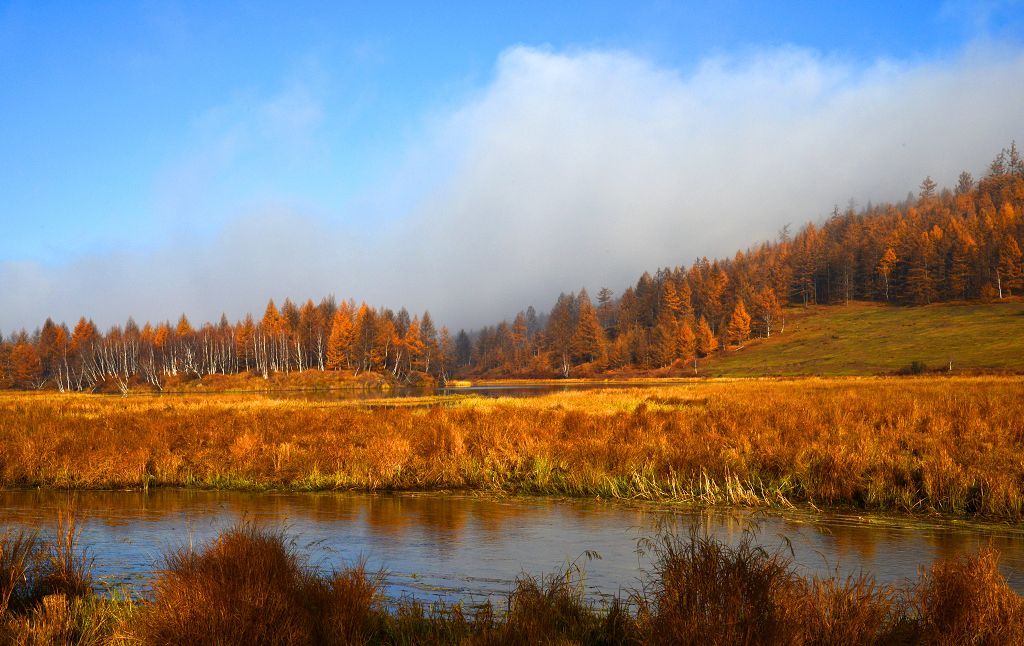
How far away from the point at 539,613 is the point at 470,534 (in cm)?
597

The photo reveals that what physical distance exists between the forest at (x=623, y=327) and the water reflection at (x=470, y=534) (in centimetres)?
10938

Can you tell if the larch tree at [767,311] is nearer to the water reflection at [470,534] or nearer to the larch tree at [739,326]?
the larch tree at [739,326]

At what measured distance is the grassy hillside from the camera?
261 ft

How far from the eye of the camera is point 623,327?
159 metres

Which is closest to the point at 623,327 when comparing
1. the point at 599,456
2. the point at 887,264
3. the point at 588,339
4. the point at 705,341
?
the point at 588,339

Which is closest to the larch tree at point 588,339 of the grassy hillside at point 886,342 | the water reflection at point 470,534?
the grassy hillside at point 886,342

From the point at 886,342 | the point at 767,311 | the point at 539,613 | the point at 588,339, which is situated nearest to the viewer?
the point at 539,613

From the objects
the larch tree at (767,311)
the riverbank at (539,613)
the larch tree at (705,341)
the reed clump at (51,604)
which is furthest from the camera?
the larch tree at (767,311)

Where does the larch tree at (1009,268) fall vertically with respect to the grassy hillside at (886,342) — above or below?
above

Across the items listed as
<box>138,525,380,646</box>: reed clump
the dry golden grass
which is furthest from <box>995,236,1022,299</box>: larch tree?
<box>138,525,380,646</box>: reed clump

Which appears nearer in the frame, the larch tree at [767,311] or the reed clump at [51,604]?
Answer: the reed clump at [51,604]

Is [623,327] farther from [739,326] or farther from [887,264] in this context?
[887,264]

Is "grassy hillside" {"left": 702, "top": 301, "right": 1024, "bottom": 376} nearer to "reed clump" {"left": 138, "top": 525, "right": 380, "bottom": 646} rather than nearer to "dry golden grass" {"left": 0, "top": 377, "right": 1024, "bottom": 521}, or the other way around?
"dry golden grass" {"left": 0, "top": 377, "right": 1024, "bottom": 521}

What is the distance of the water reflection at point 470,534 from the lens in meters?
9.26
